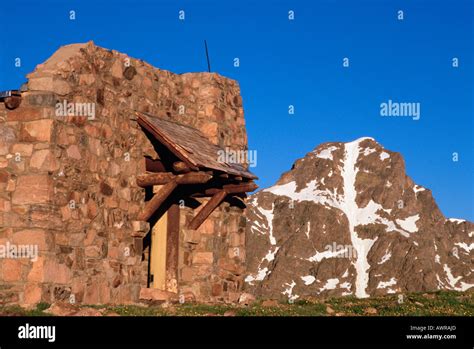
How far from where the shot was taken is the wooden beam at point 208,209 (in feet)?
54.5

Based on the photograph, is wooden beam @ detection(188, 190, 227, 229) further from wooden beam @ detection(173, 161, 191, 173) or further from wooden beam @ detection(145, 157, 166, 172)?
wooden beam @ detection(173, 161, 191, 173)

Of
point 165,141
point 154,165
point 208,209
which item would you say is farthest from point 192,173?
point 208,209

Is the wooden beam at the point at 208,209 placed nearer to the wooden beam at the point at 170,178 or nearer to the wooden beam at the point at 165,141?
the wooden beam at the point at 170,178

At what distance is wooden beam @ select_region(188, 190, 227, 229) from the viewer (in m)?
16.6

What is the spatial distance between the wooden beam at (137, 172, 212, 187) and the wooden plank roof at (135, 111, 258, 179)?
0.23 metres

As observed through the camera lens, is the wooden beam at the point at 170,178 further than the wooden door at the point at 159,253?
No

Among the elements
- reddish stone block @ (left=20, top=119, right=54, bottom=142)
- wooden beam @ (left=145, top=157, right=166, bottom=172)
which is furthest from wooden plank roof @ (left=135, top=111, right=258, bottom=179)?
reddish stone block @ (left=20, top=119, right=54, bottom=142)

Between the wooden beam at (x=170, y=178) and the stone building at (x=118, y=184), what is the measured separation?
0.08ft

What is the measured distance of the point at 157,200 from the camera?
14.8m

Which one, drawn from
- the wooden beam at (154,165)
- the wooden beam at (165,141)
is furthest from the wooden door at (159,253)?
the wooden beam at (165,141)
